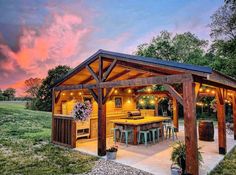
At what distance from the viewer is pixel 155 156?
19.5ft

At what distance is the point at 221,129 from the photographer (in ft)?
20.1

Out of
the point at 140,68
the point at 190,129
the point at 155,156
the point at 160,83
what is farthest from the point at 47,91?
the point at 190,129

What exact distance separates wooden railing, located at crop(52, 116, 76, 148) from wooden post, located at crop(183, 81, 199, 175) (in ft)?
14.4

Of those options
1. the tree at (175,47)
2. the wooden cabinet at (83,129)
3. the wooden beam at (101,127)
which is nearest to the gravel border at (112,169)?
the wooden beam at (101,127)

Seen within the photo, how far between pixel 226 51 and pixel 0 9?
1726 centimetres

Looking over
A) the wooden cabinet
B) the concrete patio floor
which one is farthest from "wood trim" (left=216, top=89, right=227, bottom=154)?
the wooden cabinet

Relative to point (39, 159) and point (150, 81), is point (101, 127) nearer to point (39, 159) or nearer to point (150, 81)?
point (39, 159)

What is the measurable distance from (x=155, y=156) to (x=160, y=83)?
263 centimetres

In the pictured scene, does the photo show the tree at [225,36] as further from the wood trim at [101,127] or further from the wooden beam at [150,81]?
the wood trim at [101,127]

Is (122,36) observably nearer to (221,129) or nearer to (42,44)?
(42,44)

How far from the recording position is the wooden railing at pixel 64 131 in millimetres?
7051

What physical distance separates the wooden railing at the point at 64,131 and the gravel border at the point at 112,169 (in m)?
2.12

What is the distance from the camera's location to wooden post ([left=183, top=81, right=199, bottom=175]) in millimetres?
3945

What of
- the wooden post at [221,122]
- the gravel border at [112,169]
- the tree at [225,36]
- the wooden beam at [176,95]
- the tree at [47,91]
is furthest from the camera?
the tree at [47,91]
